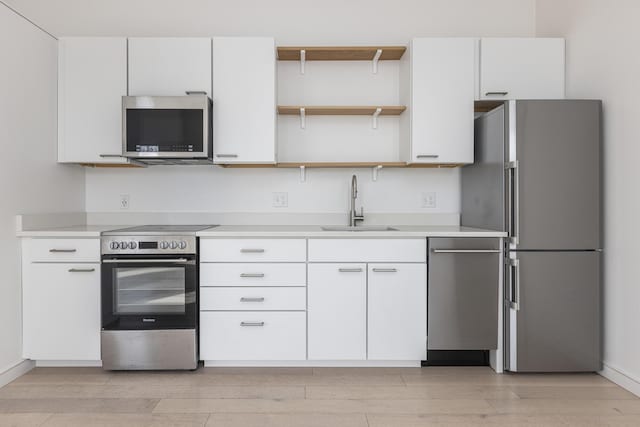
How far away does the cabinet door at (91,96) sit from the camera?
2.94 meters

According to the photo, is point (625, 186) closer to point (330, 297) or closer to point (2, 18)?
point (330, 297)

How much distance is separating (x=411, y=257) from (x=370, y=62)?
1.47 metres

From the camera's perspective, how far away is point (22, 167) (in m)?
2.67

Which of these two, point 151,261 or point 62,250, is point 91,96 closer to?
point 62,250

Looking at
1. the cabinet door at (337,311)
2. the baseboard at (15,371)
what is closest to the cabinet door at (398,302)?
the cabinet door at (337,311)

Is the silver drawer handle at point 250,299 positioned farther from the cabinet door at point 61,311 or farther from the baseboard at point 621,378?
the baseboard at point 621,378

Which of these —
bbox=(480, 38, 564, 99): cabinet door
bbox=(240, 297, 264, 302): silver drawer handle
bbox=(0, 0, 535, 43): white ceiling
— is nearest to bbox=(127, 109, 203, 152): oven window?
bbox=(0, 0, 535, 43): white ceiling

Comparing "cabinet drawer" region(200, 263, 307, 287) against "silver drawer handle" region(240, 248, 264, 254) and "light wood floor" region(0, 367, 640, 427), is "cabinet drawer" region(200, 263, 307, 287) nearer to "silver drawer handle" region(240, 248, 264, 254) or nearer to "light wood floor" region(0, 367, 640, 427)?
"silver drawer handle" region(240, 248, 264, 254)

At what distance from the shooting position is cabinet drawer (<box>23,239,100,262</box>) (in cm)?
268

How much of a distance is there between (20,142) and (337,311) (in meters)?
2.07

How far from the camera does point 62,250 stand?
2676 mm

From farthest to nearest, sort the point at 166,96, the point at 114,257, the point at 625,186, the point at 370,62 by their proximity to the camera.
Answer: the point at 370,62 → the point at 166,96 → the point at 114,257 → the point at 625,186

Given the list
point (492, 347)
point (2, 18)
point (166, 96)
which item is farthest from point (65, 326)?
point (492, 347)

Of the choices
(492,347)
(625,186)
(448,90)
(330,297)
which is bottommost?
(492,347)
